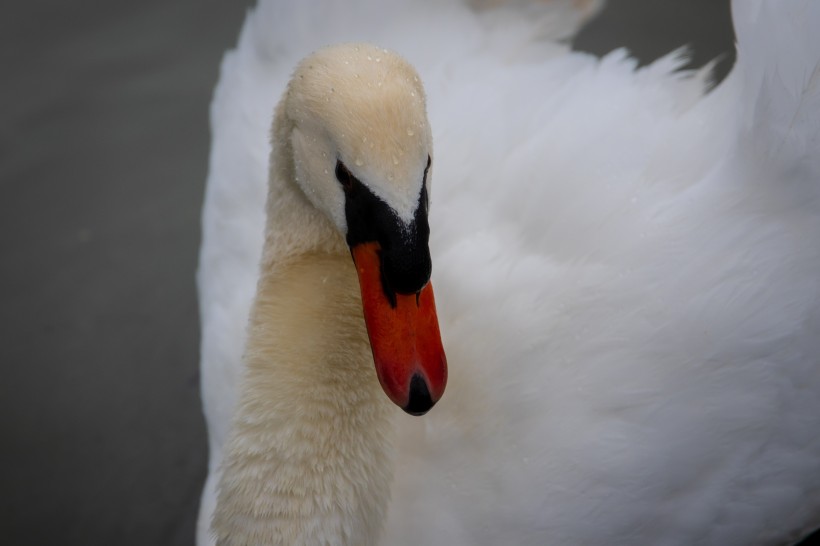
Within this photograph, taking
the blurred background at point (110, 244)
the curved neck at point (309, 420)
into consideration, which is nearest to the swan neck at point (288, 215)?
the curved neck at point (309, 420)

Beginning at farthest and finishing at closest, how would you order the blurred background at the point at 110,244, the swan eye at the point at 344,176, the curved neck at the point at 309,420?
the blurred background at the point at 110,244, the curved neck at the point at 309,420, the swan eye at the point at 344,176

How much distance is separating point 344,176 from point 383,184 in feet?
0.55

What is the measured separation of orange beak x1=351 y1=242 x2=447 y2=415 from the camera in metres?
1.85

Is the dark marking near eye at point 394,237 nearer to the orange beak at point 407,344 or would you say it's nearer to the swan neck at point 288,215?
the orange beak at point 407,344

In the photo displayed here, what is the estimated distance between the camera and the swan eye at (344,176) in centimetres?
185

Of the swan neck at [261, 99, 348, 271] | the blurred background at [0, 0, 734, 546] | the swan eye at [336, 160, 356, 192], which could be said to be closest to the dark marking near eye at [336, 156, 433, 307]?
the swan eye at [336, 160, 356, 192]

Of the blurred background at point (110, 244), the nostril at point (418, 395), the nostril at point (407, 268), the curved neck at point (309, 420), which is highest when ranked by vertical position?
the nostril at point (407, 268)

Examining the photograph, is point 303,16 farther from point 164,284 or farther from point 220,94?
point 164,284

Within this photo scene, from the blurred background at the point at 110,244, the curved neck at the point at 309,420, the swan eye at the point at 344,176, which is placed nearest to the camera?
the swan eye at the point at 344,176

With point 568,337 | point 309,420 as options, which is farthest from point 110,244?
point 568,337

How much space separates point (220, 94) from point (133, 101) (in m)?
1.30

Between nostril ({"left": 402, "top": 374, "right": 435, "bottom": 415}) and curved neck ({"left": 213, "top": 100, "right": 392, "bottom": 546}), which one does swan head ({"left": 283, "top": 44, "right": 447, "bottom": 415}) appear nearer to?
nostril ({"left": 402, "top": 374, "right": 435, "bottom": 415})

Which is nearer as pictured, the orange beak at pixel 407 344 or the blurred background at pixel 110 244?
the orange beak at pixel 407 344

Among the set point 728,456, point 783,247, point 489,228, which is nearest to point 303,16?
point 489,228
